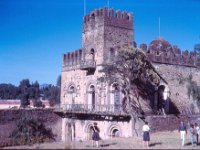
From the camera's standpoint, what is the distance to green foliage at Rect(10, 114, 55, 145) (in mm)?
27617

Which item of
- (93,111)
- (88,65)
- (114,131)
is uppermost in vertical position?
(88,65)

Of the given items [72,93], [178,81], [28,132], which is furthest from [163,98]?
[28,132]

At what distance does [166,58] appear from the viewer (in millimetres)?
29453

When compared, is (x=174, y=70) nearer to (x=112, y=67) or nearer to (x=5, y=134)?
(x=112, y=67)

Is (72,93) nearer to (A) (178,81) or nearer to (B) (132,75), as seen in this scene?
(B) (132,75)

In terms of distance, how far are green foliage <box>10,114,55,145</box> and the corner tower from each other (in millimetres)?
7840

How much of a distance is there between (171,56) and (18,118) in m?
15.8

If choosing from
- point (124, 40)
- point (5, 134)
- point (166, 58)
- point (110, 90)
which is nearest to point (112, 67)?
point (110, 90)

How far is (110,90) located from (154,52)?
18.0ft

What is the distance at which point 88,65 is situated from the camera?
2873 centimetres

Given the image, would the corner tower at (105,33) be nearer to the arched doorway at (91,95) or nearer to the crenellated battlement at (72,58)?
the crenellated battlement at (72,58)

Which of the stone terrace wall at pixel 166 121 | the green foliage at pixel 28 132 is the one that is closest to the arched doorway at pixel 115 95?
the stone terrace wall at pixel 166 121

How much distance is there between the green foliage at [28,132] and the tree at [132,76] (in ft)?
27.5

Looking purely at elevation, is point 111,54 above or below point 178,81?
above
